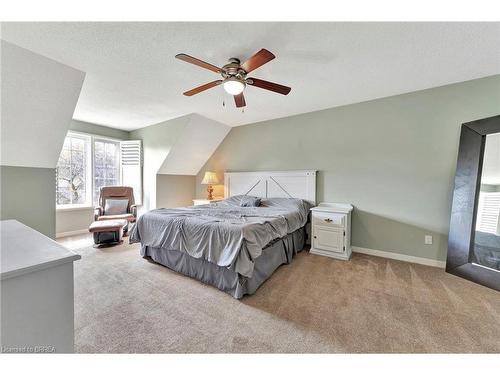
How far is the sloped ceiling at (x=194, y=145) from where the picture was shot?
13.4 feet

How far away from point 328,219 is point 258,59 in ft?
7.84

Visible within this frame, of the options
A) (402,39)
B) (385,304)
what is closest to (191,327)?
(385,304)

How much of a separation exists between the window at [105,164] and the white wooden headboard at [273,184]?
283 centimetres

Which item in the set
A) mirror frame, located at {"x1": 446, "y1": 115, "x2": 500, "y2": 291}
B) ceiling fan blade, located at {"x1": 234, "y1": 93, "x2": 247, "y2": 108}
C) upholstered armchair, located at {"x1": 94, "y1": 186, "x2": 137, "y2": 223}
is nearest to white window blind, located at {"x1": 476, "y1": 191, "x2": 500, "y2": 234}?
mirror frame, located at {"x1": 446, "y1": 115, "x2": 500, "y2": 291}

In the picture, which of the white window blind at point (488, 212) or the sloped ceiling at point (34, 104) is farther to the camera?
the white window blind at point (488, 212)

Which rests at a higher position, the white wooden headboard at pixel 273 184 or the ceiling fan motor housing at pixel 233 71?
the ceiling fan motor housing at pixel 233 71

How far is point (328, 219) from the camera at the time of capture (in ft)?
10.1

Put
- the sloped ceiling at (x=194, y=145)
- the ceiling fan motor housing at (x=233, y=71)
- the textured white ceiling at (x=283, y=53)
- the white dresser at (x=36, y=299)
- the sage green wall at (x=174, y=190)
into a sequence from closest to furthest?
the white dresser at (x=36, y=299) < the textured white ceiling at (x=283, y=53) < the ceiling fan motor housing at (x=233, y=71) < the sloped ceiling at (x=194, y=145) < the sage green wall at (x=174, y=190)

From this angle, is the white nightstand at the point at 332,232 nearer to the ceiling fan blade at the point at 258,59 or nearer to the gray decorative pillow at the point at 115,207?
the ceiling fan blade at the point at 258,59

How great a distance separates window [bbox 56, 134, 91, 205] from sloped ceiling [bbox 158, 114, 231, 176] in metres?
1.68

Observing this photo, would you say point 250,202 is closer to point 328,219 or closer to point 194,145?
point 328,219

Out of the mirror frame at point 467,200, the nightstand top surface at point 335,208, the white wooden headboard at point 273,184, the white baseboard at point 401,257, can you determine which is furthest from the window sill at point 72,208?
the mirror frame at point 467,200

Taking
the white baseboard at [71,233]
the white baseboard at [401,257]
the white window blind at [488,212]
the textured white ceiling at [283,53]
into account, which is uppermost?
the textured white ceiling at [283,53]
